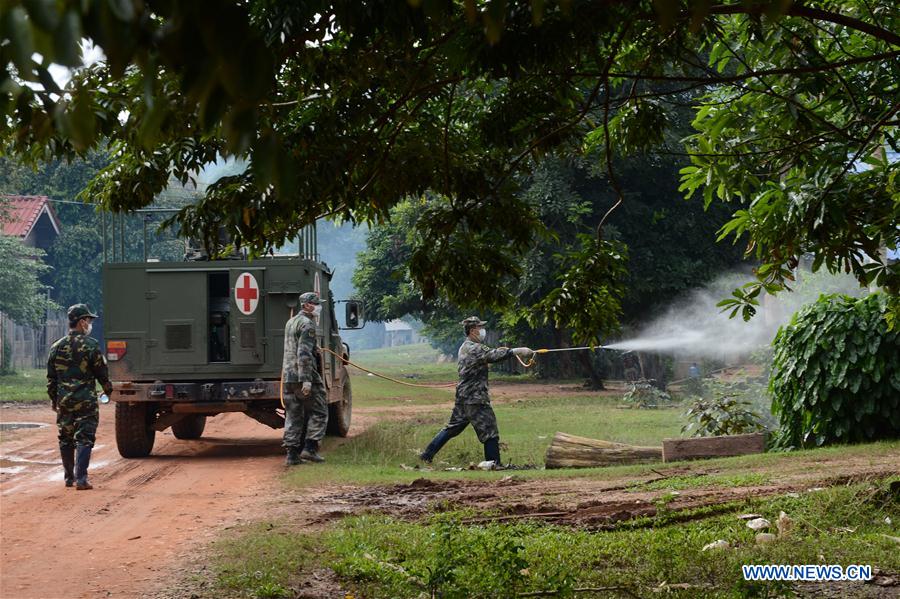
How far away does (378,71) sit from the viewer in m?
6.66

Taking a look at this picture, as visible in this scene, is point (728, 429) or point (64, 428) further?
point (728, 429)

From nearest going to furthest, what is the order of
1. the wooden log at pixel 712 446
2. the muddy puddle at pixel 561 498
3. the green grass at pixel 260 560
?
1. the green grass at pixel 260 560
2. the muddy puddle at pixel 561 498
3. the wooden log at pixel 712 446

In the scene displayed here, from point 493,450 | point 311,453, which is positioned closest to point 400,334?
point 311,453

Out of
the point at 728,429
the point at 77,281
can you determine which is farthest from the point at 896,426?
the point at 77,281

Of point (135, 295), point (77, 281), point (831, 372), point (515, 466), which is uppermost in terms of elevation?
point (77, 281)

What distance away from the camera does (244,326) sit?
47.8 ft

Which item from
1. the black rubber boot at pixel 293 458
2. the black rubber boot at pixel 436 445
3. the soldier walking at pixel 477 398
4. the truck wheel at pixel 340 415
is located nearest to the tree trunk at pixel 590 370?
the truck wheel at pixel 340 415

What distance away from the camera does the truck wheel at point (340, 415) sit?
667 inches

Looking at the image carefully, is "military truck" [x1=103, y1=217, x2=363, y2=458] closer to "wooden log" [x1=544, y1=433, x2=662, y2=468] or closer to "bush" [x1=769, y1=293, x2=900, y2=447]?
"wooden log" [x1=544, y1=433, x2=662, y2=468]

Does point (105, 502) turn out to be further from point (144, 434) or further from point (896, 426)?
point (896, 426)

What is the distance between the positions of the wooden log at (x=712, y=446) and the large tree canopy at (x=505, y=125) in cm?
537

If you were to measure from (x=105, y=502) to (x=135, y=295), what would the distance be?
4.63 meters

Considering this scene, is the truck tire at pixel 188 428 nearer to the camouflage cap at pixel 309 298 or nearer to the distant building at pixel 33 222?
the camouflage cap at pixel 309 298

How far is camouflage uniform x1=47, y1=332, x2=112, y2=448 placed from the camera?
38.5 ft
